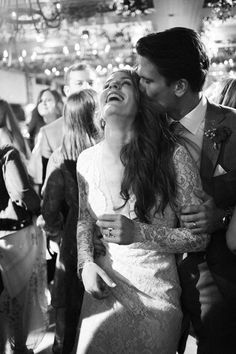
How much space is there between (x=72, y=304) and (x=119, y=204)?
41.9 inches

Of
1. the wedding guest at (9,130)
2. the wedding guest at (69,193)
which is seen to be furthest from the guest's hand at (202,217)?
the wedding guest at (9,130)

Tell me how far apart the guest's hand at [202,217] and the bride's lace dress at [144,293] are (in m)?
0.02

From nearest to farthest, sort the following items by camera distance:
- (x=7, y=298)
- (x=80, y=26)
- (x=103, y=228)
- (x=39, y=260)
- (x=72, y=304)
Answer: (x=103, y=228) → (x=72, y=304) → (x=7, y=298) → (x=39, y=260) → (x=80, y=26)

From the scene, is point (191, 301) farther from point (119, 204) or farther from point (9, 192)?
point (9, 192)

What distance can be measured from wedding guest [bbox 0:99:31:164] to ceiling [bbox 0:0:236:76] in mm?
1302

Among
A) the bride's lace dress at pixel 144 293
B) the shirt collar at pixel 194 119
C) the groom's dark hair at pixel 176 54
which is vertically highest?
the groom's dark hair at pixel 176 54

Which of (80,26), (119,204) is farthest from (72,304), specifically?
(80,26)

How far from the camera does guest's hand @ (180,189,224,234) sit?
4.90 ft

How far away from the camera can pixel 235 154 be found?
160 cm

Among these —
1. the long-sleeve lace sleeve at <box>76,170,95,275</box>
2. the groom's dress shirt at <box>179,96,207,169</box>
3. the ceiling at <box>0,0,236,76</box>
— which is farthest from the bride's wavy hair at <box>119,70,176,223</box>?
the ceiling at <box>0,0,236,76</box>

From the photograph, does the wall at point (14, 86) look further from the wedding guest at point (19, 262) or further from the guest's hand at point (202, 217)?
the guest's hand at point (202, 217)

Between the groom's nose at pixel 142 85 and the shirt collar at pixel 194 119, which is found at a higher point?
the groom's nose at pixel 142 85

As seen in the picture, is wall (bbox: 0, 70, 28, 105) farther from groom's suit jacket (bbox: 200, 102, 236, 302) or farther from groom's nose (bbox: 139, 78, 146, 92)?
groom's suit jacket (bbox: 200, 102, 236, 302)

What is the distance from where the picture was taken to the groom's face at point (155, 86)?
166 cm
